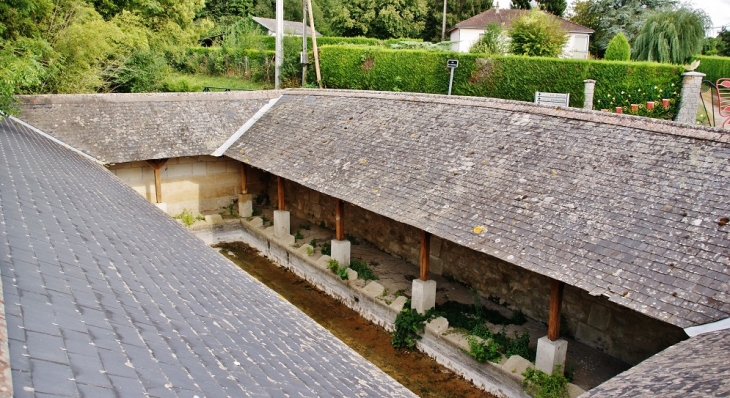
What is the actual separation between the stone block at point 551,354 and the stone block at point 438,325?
1819mm

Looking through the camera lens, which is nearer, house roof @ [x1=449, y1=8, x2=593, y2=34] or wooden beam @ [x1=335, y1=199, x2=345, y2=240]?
wooden beam @ [x1=335, y1=199, x2=345, y2=240]

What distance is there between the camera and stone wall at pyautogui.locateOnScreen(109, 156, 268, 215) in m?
14.3

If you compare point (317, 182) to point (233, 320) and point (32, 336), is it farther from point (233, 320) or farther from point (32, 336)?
point (32, 336)

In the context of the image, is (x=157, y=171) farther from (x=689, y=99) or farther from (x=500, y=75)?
(x=689, y=99)

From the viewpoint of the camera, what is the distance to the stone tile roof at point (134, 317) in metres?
2.86

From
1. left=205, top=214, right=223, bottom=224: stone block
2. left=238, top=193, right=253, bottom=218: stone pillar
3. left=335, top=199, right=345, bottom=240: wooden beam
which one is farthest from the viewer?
left=238, top=193, right=253, bottom=218: stone pillar

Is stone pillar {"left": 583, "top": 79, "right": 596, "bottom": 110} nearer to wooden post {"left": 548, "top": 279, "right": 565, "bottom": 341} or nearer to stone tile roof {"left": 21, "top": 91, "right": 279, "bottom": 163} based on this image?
stone tile roof {"left": 21, "top": 91, "right": 279, "bottom": 163}

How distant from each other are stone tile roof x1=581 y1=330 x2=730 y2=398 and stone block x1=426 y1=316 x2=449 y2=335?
406cm

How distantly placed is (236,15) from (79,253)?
41889mm

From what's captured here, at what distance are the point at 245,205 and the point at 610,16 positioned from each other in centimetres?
3041

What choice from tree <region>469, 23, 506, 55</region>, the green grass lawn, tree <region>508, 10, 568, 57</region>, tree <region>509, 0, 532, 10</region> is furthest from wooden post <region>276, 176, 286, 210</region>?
tree <region>509, 0, 532, 10</region>

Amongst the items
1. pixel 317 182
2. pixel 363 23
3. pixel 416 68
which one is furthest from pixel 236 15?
pixel 317 182

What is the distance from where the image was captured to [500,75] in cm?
1839

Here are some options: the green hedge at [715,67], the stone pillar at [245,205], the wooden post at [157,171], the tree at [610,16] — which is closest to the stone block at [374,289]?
the stone pillar at [245,205]
